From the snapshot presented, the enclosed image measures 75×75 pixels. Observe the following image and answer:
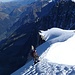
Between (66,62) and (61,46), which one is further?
(61,46)

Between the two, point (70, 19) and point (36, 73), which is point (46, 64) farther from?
point (70, 19)

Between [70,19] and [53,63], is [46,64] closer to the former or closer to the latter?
[53,63]

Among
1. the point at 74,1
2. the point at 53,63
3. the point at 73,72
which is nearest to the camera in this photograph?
the point at 73,72

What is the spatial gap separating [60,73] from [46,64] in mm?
4802

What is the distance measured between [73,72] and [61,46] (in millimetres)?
13099

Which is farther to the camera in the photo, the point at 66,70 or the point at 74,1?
the point at 74,1

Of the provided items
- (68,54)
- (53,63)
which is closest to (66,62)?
(53,63)

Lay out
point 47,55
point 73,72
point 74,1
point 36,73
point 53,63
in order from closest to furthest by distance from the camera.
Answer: point 73,72
point 36,73
point 53,63
point 47,55
point 74,1

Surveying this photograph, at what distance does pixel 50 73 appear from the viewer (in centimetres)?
2761

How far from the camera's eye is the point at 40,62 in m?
33.0

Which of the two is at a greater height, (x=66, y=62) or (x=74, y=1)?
(x=66, y=62)

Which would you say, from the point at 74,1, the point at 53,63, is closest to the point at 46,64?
the point at 53,63

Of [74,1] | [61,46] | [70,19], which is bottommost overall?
[70,19]

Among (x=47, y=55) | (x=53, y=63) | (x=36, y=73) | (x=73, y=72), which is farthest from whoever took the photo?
(x=47, y=55)
